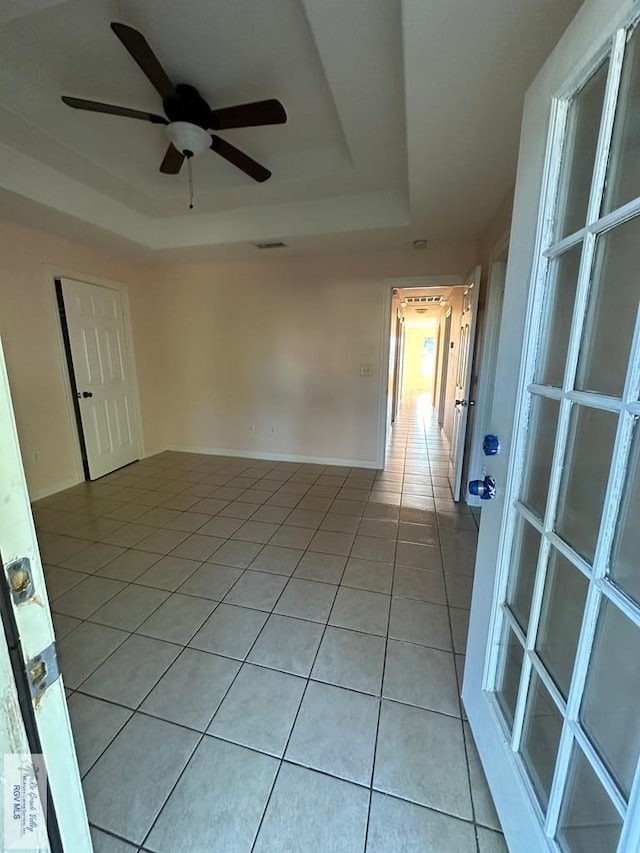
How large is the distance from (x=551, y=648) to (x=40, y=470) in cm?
409

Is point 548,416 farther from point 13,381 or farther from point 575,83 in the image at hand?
point 13,381

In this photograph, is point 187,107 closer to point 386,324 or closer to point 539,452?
point 539,452

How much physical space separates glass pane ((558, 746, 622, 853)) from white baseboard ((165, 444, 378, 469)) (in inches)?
136

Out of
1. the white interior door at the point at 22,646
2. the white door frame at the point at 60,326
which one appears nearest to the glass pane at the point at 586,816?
the white interior door at the point at 22,646

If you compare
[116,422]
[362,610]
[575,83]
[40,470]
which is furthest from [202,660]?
[116,422]

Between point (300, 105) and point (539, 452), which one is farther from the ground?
point (300, 105)

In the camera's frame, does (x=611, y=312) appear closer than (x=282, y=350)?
Yes

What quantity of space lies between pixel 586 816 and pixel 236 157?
10.0ft

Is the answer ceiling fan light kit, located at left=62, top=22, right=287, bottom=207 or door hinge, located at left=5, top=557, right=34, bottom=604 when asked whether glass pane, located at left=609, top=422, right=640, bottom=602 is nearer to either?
door hinge, located at left=5, top=557, right=34, bottom=604

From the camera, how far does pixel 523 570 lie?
101 cm

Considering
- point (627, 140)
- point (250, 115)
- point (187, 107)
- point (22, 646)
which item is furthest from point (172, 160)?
point (22, 646)

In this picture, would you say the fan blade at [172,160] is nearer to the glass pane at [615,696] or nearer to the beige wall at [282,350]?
the beige wall at [282,350]

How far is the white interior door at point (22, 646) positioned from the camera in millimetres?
502

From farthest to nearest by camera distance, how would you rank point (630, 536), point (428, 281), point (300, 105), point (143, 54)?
point (428, 281)
point (300, 105)
point (143, 54)
point (630, 536)
